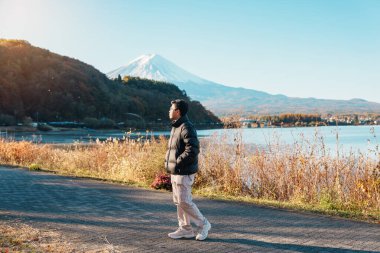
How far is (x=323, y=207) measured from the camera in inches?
343

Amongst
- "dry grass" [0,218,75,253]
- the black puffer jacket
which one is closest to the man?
the black puffer jacket

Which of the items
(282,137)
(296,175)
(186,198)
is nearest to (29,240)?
(186,198)

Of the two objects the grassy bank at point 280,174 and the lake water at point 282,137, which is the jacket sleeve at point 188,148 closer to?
the grassy bank at point 280,174

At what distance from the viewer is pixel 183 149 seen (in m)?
6.14

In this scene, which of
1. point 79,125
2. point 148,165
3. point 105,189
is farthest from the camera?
point 79,125

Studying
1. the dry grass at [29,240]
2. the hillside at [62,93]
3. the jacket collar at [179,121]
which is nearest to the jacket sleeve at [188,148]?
the jacket collar at [179,121]

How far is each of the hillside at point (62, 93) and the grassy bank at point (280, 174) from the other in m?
58.7

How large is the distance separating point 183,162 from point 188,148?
0.20 m

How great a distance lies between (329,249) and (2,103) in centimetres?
7443

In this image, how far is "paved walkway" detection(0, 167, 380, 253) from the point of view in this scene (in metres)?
5.93

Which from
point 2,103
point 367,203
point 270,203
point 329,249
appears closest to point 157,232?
point 329,249

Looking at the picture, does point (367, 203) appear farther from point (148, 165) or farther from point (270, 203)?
point (148, 165)

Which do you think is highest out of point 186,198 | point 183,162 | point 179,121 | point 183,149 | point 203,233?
point 179,121

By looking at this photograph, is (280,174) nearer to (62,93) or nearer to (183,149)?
(183,149)
